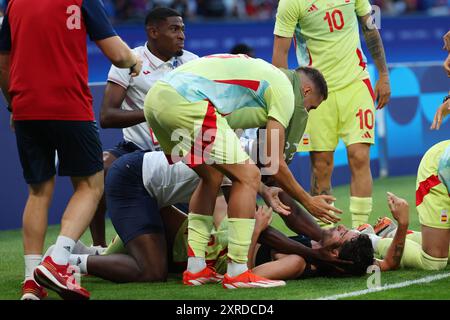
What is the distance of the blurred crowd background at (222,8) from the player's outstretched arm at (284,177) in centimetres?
1253

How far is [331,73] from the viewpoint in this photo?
9312 mm

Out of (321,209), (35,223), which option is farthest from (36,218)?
(321,209)

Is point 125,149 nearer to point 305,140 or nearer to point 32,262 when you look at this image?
point 305,140

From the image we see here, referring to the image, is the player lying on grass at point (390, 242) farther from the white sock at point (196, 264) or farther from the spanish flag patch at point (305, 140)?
the white sock at point (196, 264)

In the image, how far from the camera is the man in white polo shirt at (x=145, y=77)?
29.5 ft

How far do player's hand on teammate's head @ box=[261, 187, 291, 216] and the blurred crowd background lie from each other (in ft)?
39.9

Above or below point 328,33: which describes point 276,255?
below

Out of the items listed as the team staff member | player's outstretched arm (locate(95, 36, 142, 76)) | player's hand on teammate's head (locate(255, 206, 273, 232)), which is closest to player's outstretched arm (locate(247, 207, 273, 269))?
player's hand on teammate's head (locate(255, 206, 273, 232))

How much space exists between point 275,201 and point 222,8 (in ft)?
48.4

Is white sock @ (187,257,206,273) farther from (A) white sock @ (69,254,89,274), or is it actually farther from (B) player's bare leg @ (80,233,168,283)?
(A) white sock @ (69,254,89,274)

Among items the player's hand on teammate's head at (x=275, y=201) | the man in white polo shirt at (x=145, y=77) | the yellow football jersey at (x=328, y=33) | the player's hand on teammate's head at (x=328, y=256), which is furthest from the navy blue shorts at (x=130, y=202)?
the yellow football jersey at (x=328, y=33)

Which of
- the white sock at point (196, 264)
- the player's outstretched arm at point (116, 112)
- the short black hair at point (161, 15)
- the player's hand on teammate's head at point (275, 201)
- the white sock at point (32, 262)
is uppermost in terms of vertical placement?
the short black hair at point (161, 15)

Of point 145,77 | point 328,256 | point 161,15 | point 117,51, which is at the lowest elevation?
point 328,256

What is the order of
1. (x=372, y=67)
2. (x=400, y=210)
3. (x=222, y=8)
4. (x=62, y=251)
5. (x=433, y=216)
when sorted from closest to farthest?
(x=62, y=251) < (x=400, y=210) < (x=433, y=216) < (x=372, y=67) < (x=222, y=8)
